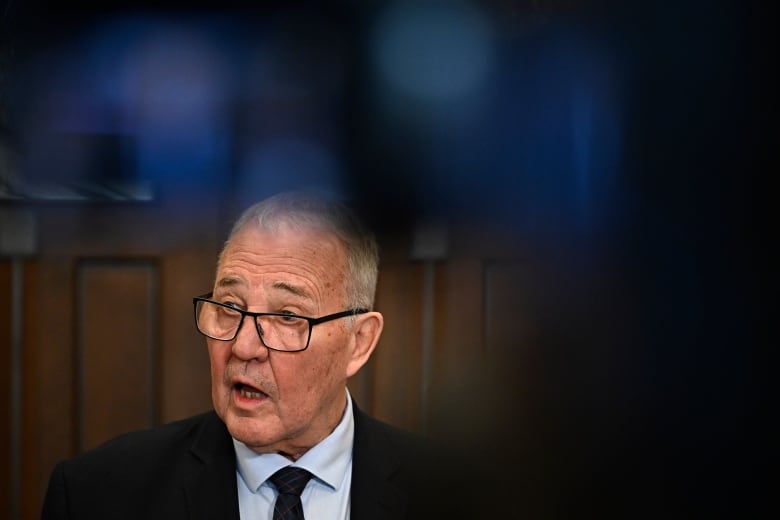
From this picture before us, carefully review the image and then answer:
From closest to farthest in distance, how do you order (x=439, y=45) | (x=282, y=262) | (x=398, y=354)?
(x=439, y=45)
(x=282, y=262)
(x=398, y=354)

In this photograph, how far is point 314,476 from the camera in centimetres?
53

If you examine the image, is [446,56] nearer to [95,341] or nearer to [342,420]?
[342,420]

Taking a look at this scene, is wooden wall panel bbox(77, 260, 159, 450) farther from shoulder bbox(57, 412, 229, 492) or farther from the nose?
the nose

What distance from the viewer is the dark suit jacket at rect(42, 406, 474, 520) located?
495mm

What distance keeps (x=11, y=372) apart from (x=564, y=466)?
21.5 inches

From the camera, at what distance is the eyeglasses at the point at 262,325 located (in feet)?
1.46

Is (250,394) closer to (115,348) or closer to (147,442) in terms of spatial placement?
(147,442)

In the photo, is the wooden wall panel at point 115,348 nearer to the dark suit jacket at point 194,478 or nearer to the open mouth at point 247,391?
the dark suit jacket at point 194,478

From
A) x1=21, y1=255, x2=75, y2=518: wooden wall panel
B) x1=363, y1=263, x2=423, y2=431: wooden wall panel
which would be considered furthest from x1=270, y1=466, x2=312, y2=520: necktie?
x1=21, y1=255, x2=75, y2=518: wooden wall panel

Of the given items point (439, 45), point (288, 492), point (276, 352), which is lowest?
point (288, 492)

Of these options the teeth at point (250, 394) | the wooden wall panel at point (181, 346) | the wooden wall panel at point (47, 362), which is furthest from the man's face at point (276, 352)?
the wooden wall panel at point (47, 362)

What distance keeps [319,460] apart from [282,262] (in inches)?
6.6

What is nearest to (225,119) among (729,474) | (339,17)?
(339,17)

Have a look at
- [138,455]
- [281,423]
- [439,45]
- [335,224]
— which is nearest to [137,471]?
[138,455]
